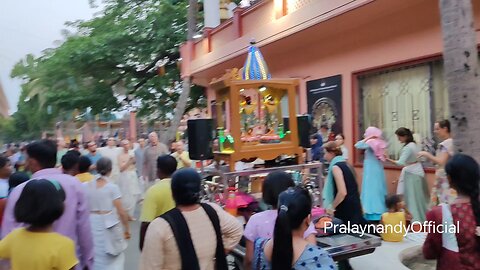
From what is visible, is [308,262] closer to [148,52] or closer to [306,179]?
[306,179]

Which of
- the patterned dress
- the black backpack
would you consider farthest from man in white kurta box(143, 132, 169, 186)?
the patterned dress

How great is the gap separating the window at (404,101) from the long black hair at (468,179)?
521 centimetres

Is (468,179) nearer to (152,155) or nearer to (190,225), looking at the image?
(190,225)

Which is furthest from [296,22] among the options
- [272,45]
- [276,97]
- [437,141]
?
[276,97]

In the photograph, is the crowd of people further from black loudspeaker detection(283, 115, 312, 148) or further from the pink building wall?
the pink building wall

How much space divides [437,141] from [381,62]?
1.83m

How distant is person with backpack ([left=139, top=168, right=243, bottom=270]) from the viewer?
273 centimetres

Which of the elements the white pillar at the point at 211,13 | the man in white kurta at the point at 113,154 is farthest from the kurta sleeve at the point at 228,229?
the white pillar at the point at 211,13

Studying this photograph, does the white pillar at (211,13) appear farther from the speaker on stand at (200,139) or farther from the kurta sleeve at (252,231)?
the kurta sleeve at (252,231)

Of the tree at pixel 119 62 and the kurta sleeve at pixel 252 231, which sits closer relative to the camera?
the kurta sleeve at pixel 252 231

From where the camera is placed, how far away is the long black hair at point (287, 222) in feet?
7.95

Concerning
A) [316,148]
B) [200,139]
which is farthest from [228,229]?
[316,148]

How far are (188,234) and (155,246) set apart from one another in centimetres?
20

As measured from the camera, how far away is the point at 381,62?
8.63 meters
